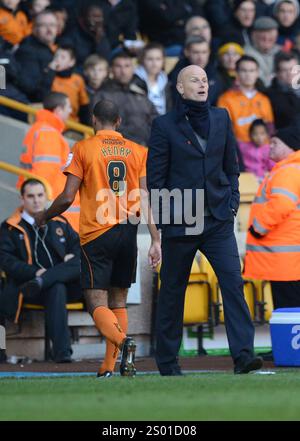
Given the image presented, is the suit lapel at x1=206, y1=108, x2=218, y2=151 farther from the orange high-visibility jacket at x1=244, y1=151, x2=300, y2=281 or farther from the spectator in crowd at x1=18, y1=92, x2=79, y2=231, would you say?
the spectator in crowd at x1=18, y1=92, x2=79, y2=231

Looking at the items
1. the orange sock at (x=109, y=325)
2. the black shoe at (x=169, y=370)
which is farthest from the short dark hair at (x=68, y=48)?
the black shoe at (x=169, y=370)

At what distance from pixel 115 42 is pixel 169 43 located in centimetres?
107

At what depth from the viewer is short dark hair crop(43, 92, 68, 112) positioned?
14.9 m

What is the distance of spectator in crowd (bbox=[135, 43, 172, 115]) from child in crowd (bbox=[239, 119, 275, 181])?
1.12 meters

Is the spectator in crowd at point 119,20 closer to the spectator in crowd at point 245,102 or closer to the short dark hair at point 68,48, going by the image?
the short dark hair at point 68,48

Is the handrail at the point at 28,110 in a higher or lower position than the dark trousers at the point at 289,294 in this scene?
higher

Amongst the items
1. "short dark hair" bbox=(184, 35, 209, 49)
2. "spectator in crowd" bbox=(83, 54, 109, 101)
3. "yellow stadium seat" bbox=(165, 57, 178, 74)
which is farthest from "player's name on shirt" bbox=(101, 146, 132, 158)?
"yellow stadium seat" bbox=(165, 57, 178, 74)

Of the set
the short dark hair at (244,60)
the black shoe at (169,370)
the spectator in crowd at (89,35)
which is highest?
the spectator in crowd at (89,35)

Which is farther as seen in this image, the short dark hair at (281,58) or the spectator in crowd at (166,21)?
the spectator in crowd at (166,21)

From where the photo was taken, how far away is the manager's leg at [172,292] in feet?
33.2

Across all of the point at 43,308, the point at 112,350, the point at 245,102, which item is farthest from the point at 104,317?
the point at 245,102

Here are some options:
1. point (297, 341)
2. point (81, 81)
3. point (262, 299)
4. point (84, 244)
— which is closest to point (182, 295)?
point (84, 244)

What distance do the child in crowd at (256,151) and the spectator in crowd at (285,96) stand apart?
861 millimetres
